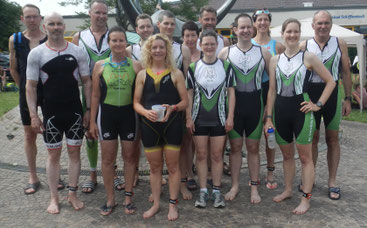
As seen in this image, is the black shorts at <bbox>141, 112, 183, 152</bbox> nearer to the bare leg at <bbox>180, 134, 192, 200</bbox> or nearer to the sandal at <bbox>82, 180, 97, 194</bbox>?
the bare leg at <bbox>180, 134, 192, 200</bbox>

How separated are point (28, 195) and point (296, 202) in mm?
3321

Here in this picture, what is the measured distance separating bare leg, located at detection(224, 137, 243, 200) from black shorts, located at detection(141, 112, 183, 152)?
0.82 m

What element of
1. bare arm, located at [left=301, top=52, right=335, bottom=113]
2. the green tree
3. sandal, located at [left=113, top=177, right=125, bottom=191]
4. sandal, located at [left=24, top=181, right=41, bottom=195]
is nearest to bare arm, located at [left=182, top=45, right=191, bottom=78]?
bare arm, located at [left=301, top=52, right=335, bottom=113]

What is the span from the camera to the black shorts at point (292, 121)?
3.70 metres

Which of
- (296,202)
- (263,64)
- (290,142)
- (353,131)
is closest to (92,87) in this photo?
(263,64)

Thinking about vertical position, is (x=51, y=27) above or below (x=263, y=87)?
above

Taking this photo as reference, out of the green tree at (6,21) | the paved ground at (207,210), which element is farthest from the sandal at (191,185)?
the green tree at (6,21)

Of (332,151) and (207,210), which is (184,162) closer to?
(207,210)

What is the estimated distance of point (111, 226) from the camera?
350 cm

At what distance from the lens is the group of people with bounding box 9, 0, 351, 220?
3.64m

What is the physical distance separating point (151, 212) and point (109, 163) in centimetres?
71

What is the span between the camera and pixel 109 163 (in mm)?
3764

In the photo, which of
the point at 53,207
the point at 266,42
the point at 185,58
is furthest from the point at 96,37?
the point at 266,42

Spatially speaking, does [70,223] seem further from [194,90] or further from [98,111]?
[194,90]
